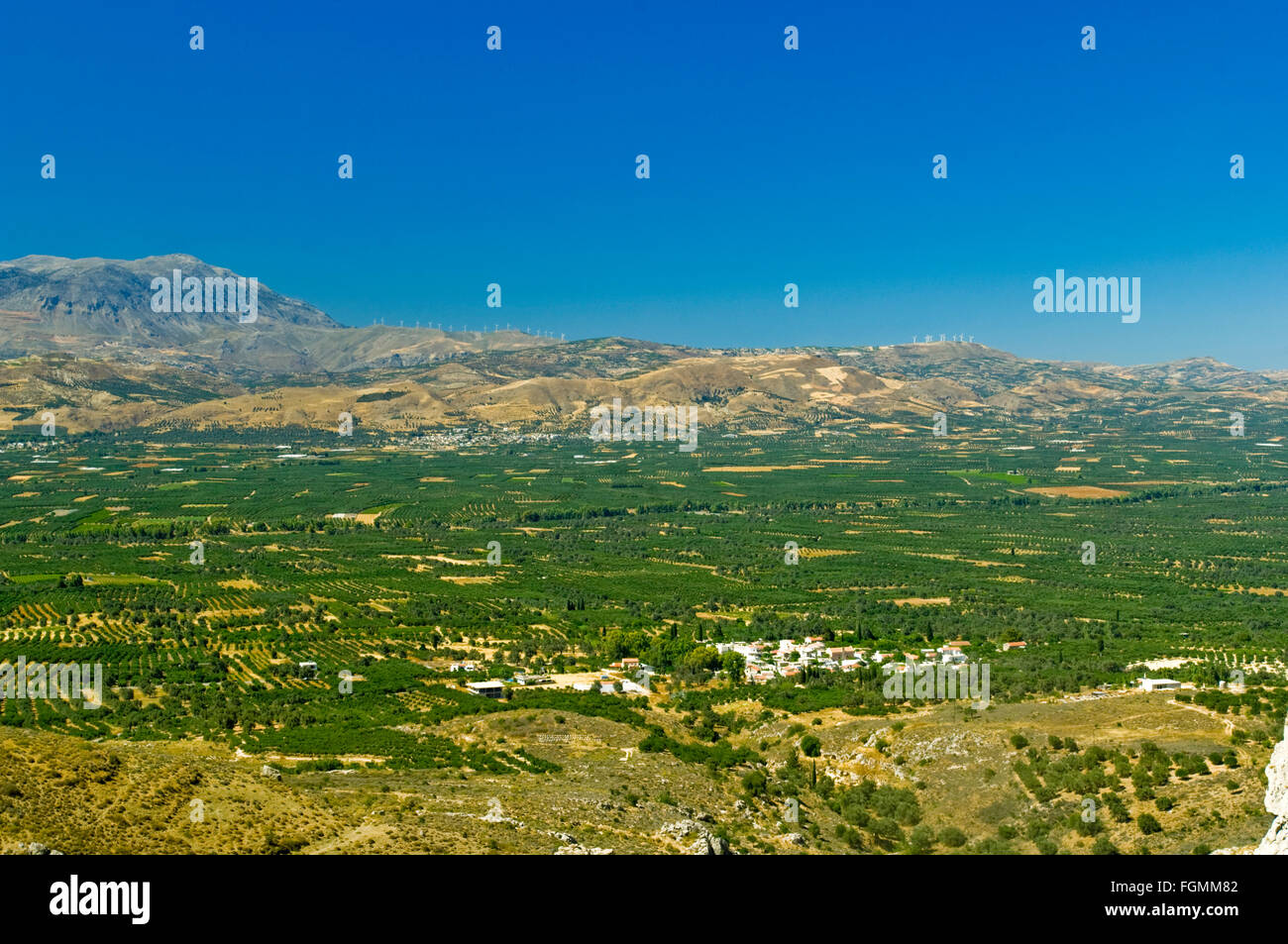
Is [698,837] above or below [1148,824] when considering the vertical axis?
below

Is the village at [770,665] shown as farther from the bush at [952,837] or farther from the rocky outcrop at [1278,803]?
the rocky outcrop at [1278,803]

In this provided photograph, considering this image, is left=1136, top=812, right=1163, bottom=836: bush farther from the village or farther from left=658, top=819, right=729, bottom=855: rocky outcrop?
the village

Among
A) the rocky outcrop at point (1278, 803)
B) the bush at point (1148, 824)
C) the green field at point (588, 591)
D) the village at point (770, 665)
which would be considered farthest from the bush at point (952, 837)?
the village at point (770, 665)

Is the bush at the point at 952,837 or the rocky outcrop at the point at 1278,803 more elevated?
the rocky outcrop at the point at 1278,803

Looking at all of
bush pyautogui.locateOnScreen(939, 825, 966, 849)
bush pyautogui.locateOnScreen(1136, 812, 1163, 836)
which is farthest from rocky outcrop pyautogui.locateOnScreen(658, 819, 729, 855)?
bush pyautogui.locateOnScreen(1136, 812, 1163, 836)

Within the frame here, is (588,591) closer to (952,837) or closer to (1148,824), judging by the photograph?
(952,837)

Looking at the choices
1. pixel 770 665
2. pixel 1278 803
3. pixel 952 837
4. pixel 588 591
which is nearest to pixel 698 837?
pixel 952 837

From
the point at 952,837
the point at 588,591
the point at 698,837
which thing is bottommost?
the point at 952,837
